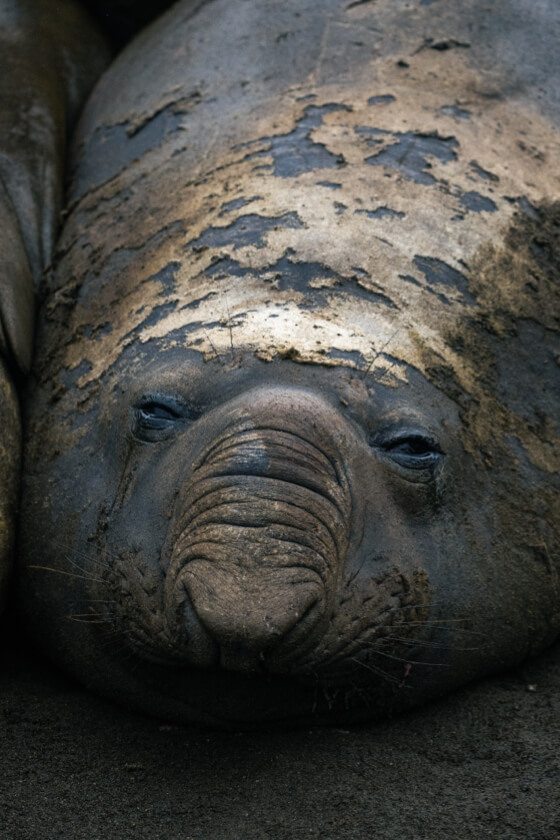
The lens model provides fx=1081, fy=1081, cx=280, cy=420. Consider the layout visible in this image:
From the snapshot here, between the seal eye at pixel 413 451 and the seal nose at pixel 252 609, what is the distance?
0.62 metres

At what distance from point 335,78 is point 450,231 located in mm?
1218

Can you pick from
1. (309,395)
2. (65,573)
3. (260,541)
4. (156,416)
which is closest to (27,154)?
(156,416)

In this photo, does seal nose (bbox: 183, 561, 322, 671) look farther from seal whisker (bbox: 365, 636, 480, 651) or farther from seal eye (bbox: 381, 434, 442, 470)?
seal eye (bbox: 381, 434, 442, 470)

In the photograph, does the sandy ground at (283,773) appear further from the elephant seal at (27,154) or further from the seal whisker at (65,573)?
the elephant seal at (27,154)

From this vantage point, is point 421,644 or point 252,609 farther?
point 421,644

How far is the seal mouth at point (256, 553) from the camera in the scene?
3.08m

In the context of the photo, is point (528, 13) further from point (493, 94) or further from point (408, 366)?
point (408, 366)

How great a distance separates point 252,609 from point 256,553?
0.17m

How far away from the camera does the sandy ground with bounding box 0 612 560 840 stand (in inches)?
120

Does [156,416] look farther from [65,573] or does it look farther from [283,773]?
[283,773]

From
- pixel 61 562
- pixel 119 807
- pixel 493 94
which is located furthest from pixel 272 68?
pixel 119 807

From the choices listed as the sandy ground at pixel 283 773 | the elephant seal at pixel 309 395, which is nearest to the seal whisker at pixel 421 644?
the elephant seal at pixel 309 395

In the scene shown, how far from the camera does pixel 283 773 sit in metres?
3.33

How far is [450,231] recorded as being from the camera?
441cm
